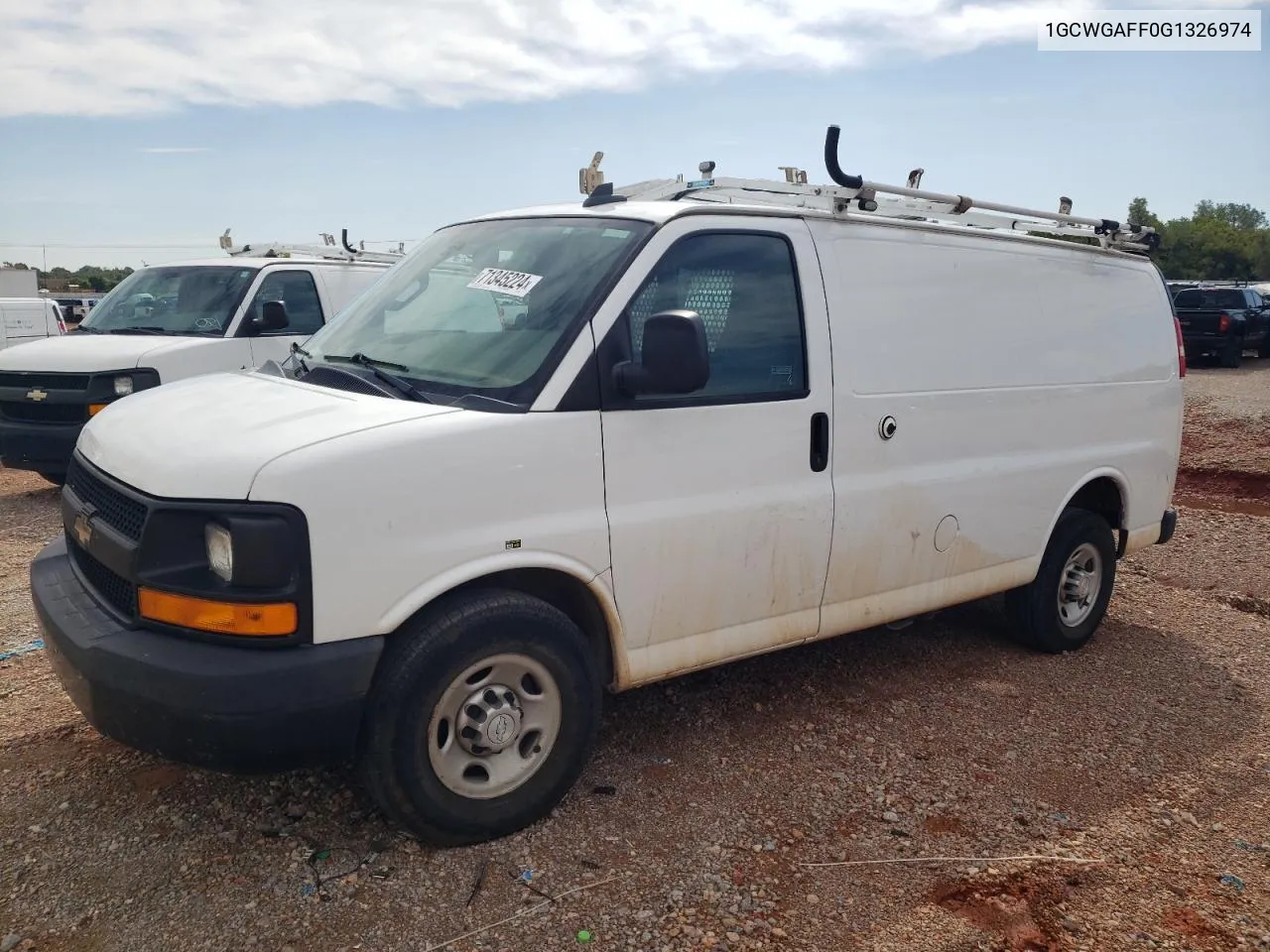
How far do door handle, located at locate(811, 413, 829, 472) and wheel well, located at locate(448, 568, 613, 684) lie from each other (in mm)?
1046

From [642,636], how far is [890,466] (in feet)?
4.40

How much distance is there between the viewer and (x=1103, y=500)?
18.7 ft

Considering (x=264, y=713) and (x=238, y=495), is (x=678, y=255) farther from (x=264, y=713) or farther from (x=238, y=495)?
(x=264, y=713)

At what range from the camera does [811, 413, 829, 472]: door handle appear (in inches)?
157

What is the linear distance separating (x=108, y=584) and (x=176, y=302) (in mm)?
6503

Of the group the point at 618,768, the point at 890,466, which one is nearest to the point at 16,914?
the point at 618,768

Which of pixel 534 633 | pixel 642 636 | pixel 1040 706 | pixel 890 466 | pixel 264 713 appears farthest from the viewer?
pixel 1040 706

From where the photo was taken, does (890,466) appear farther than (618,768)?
Yes

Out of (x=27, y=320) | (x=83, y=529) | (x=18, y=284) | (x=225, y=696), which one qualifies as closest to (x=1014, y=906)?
(x=225, y=696)

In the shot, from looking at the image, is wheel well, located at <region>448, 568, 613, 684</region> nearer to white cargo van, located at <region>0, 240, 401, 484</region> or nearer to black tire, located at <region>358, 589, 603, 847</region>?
black tire, located at <region>358, 589, 603, 847</region>

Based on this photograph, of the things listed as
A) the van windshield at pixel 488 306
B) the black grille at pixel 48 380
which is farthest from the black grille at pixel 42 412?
the van windshield at pixel 488 306

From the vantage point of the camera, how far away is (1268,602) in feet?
21.4

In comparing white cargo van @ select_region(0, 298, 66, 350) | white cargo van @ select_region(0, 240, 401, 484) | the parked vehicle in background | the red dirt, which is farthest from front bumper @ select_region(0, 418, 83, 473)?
the parked vehicle in background

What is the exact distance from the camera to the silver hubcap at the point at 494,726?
324 centimetres
